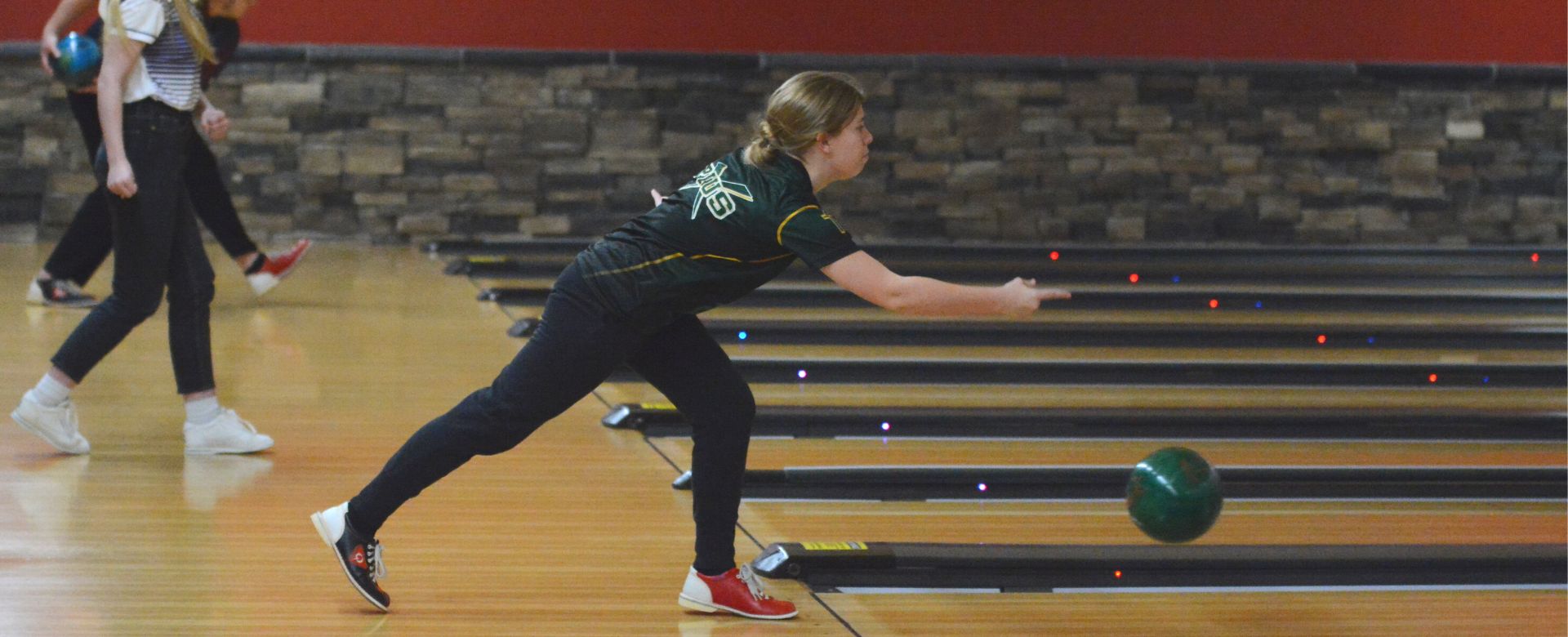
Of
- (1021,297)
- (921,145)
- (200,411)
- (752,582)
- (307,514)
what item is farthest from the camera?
(921,145)

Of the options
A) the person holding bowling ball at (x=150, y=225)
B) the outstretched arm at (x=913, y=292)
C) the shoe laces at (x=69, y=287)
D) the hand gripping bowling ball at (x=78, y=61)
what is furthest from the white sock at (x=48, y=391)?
the shoe laces at (x=69, y=287)

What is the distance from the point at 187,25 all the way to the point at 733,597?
1.60 m

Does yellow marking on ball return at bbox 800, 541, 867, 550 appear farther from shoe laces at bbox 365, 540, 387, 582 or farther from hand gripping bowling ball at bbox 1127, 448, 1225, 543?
shoe laces at bbox 365, 540, 387, 582

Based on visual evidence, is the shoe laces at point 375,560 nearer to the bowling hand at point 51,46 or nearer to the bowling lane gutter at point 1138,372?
the bowling lane gutter at point 1138,372

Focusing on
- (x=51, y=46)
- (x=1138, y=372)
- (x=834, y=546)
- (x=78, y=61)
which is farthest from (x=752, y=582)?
(x=51, y=46)

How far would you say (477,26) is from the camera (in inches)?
278

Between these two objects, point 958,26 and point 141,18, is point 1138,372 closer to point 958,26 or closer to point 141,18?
point 141,18

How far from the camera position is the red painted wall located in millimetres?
6992

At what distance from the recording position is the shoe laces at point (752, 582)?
2.52 metres

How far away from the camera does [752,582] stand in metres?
2.53

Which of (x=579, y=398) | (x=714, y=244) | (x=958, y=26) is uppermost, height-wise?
(x=958, y=26)

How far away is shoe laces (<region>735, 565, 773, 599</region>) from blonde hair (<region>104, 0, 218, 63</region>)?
5.10 ft

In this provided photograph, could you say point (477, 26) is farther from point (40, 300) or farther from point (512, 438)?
point (512, 438)

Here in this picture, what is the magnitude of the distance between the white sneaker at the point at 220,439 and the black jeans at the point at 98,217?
58.3 inches
